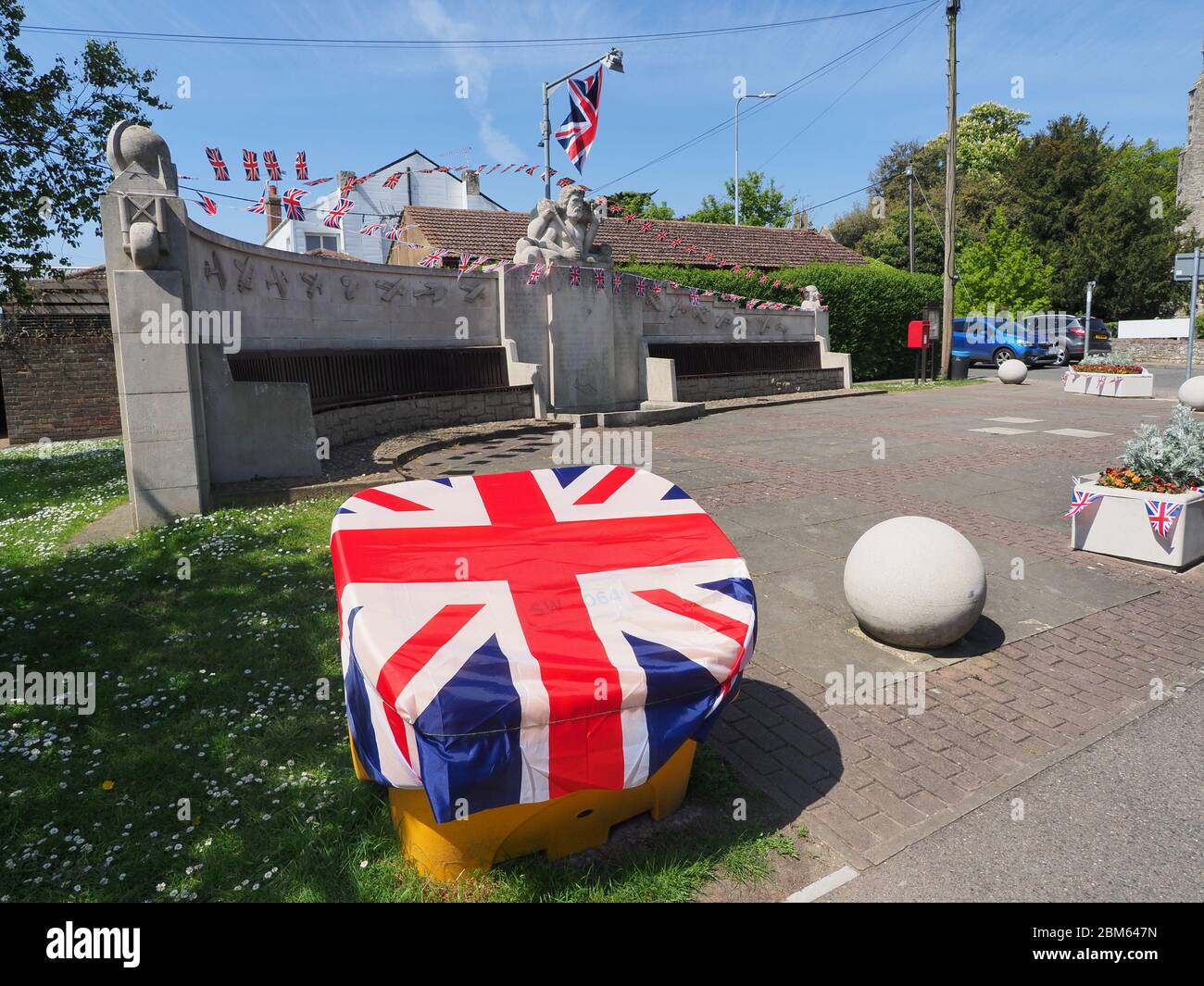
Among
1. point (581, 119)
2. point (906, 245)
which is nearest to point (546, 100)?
point (581, 119)

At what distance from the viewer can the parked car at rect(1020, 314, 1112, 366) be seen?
1352 inches

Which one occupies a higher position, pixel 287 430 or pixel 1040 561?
pixel 287 430

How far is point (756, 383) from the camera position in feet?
72.2

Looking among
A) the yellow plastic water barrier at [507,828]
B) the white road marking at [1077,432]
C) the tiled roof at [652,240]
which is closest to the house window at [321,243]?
the tiled roof at [652,240]

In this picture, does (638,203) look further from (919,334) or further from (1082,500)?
(1082,500)

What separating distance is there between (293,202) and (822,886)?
13.4m

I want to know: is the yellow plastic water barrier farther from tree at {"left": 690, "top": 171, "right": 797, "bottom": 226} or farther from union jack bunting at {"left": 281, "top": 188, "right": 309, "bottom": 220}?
tree at {"left": 690, "top": 171, "right": 797, "bottom": 226}

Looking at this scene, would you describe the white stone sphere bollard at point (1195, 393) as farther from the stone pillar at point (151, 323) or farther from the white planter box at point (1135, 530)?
the stone pillar at point (151, 323)

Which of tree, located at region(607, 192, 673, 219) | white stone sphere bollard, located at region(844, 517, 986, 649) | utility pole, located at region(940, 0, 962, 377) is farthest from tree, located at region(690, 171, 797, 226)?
white stone sphere bollard, located at region(844, 517, 986, 649)

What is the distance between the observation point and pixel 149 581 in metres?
6.54

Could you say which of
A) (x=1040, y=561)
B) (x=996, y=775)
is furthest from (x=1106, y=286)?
(x=996, y=775)

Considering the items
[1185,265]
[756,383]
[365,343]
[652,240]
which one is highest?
[652,240]
